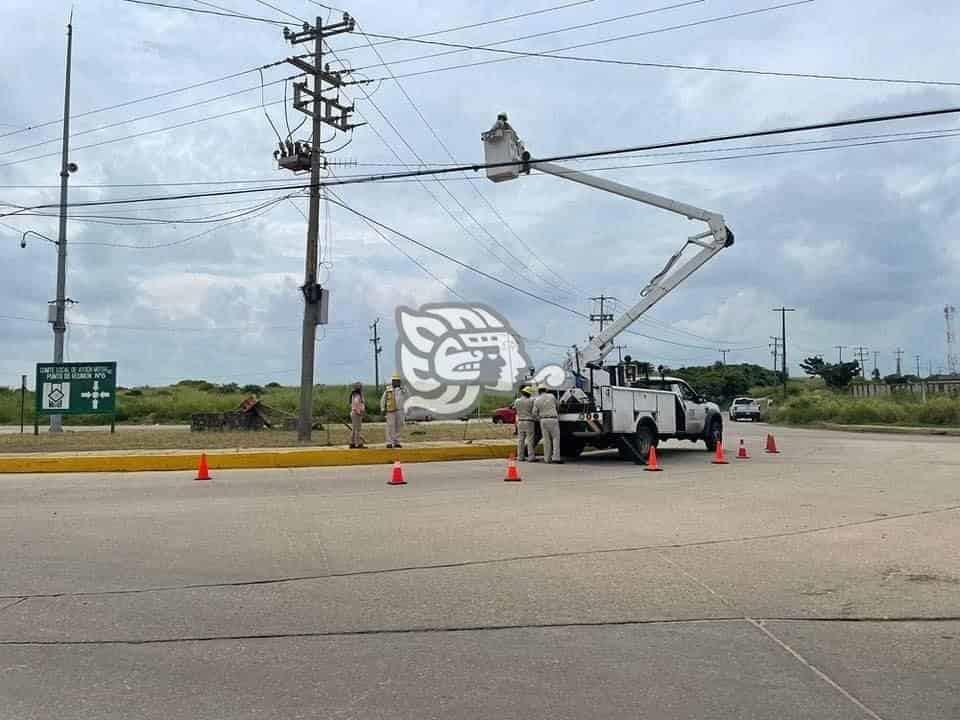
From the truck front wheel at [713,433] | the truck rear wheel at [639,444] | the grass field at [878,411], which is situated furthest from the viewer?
the grass field at [878,411]


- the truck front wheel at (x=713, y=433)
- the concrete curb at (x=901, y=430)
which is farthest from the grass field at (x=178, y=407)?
the concrete curb at (x=901, y=430)

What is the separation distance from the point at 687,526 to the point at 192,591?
5805mm

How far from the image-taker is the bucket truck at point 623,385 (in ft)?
63.8

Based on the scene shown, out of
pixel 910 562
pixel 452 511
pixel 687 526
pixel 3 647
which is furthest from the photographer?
pixel 452 511

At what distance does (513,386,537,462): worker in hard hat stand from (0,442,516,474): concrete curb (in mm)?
1905

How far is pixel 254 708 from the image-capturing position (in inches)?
183

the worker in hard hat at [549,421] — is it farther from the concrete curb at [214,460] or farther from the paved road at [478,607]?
the paved road at [478,607]

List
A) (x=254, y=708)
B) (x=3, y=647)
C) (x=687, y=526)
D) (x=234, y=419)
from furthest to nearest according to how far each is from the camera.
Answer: (x=234, y=419) < (x=687, y=526) < (x=3, y=647) < (x=254, y=708)

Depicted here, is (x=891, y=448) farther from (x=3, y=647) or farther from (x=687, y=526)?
(x=3, y=647)

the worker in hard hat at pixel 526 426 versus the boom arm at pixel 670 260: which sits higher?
the boom arm at pixel 670 260

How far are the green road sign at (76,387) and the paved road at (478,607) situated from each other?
14.5 metres

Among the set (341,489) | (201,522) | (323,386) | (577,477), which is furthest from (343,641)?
(323,386)

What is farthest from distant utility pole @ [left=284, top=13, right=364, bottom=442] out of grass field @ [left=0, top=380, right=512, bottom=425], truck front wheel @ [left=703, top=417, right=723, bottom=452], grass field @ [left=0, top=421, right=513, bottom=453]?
grass field @ [left=0, top=380, right=512, bottom=425]

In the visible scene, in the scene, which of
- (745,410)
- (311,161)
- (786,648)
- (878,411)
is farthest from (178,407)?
(786,648)
